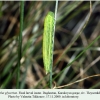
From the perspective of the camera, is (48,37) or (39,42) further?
(39,42)

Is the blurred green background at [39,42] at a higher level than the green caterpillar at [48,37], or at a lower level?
higher

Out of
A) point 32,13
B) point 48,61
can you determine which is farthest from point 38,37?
point 48,61

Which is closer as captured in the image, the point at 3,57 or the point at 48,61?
the point at 48,61

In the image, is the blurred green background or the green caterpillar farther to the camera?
the blurred green background

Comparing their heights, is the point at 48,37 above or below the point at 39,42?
below

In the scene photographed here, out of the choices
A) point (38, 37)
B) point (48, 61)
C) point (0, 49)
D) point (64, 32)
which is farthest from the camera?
point (64, 32)

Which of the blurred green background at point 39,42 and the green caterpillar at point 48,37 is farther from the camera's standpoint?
the blurred green background at point 39,42

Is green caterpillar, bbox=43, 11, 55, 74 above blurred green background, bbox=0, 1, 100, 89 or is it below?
below
